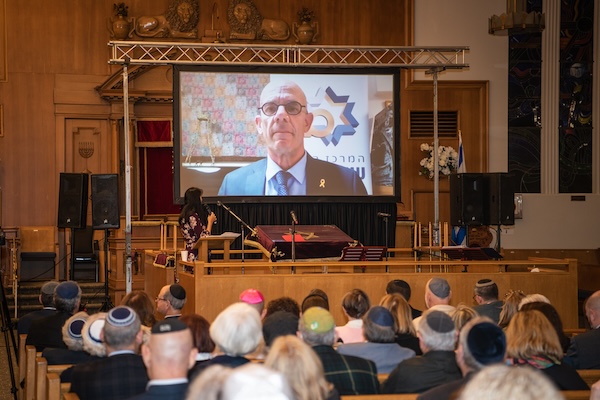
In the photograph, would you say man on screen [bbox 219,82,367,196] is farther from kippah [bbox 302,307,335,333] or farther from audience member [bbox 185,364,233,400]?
audience member [bbox 185,364,233,400]

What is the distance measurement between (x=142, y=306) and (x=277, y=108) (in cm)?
722

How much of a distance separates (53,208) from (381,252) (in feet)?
20.9

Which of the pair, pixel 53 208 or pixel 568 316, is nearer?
pixel 568 316

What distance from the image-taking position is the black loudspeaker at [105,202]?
11.1 m

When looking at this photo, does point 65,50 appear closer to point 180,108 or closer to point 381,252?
point 180,108

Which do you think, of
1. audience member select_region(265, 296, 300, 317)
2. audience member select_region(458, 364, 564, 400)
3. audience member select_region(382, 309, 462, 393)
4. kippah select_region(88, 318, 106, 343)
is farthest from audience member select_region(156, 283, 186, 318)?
audience member select_region(458, 364, 564, 400)

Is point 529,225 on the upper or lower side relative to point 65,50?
lower

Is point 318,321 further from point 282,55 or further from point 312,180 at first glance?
point 282,55

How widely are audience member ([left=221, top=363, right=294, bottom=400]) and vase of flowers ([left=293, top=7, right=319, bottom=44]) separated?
43.0 ft

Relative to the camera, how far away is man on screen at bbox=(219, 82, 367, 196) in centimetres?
1291

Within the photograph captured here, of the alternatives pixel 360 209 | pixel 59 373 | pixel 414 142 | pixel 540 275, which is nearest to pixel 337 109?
pixel 360 209

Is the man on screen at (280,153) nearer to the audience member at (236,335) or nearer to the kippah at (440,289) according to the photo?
the kippah at (440,289)

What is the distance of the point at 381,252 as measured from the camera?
33.8 ft

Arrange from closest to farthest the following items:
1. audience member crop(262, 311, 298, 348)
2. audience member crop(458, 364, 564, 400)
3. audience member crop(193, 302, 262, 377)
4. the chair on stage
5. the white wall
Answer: audience member crop(458, 364, 564, 400)
audience member crop(193, 302, 262, 377)
audience member crop(262, 311, 298, 348)
the chair on stage
the white wall
